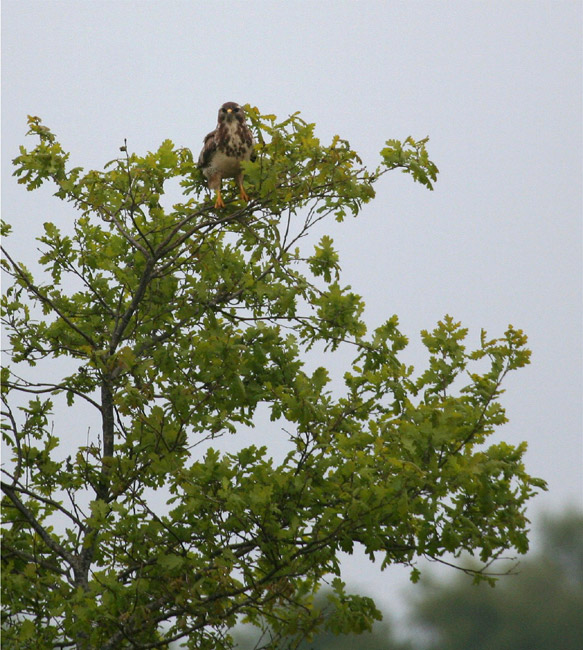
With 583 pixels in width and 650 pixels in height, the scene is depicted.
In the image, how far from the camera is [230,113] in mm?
10656

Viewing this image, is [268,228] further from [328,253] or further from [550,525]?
[550,525]

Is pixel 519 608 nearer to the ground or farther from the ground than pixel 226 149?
nearer to the ground

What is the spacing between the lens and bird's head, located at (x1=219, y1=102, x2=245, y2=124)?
1061cm

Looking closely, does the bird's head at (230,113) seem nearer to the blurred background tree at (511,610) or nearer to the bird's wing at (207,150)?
the bird's wing at (207,150)

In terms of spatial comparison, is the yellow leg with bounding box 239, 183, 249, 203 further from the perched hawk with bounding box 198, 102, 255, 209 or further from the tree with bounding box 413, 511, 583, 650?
the tree with bounding box 413, 511, 583, 650

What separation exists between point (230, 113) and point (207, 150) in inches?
25.6

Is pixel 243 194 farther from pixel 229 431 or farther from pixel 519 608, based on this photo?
pixel 519 608

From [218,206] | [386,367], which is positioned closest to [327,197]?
[218,206]

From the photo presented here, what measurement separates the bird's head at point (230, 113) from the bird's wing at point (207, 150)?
0.80 ft

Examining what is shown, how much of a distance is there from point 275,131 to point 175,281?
2587 millimetres

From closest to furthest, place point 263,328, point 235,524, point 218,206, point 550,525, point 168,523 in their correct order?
1. point 235,524
2. point 168,523
3. point 263,328
4. point 218,206
5. point 550,525

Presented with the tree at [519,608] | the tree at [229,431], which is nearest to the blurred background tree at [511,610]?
the tree at [519,608]

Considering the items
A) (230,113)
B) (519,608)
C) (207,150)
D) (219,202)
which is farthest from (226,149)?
(519,608)

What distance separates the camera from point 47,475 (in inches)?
382
